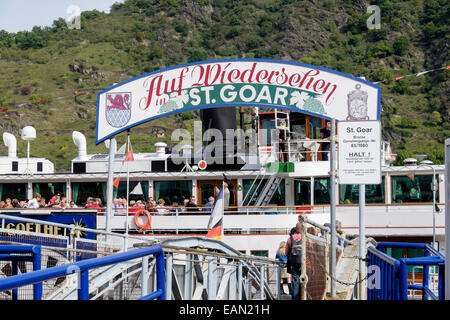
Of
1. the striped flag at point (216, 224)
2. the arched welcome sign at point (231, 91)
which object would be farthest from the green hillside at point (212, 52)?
the arched welcome sign at point (231, 91)

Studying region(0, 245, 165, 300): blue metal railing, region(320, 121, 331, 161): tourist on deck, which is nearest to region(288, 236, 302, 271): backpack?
region(0, 245, 165, 300): blue metal railing

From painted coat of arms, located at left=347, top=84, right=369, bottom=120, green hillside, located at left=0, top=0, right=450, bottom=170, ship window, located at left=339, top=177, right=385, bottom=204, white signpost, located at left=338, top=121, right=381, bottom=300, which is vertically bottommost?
ship window, located at left=339, top=177, right=385, bottom=204

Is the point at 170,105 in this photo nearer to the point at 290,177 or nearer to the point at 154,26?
the point at 290,177

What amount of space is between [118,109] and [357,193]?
35.7 ft

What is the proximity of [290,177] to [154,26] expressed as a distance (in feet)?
431

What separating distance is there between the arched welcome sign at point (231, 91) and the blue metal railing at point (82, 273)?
8.10 m

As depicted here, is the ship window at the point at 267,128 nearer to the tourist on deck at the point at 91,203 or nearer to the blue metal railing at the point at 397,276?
the tourist on deck at the point at 91,203

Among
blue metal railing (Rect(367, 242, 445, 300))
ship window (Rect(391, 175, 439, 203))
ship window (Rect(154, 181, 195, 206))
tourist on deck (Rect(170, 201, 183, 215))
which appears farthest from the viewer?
ship window (Rect(154, 181, 195, 206))

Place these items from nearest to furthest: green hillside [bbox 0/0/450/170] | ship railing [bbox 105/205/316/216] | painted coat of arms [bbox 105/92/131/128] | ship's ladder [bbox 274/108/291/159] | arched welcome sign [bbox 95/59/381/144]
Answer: arched welcome sign [bbox 95/59/381/144] < painted coat of arms [bbox 105/92/131/128] < ship railing [bbox 105/205/316/216] < ship's ladder [bbox 274/108/291/159] < green hillside [bbox 0/0/450/170]

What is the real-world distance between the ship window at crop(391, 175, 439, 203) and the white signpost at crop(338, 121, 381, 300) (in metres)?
14.7

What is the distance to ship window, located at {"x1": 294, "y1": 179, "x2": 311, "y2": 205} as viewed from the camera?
2275 cm

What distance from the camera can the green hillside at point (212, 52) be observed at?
102938 mm

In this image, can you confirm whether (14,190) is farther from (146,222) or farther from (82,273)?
(82,273)

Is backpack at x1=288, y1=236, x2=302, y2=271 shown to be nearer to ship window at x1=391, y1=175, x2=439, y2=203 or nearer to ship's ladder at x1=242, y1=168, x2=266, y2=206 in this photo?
ship's ladder at x1=242, y1=168, x2=266, y2=206
